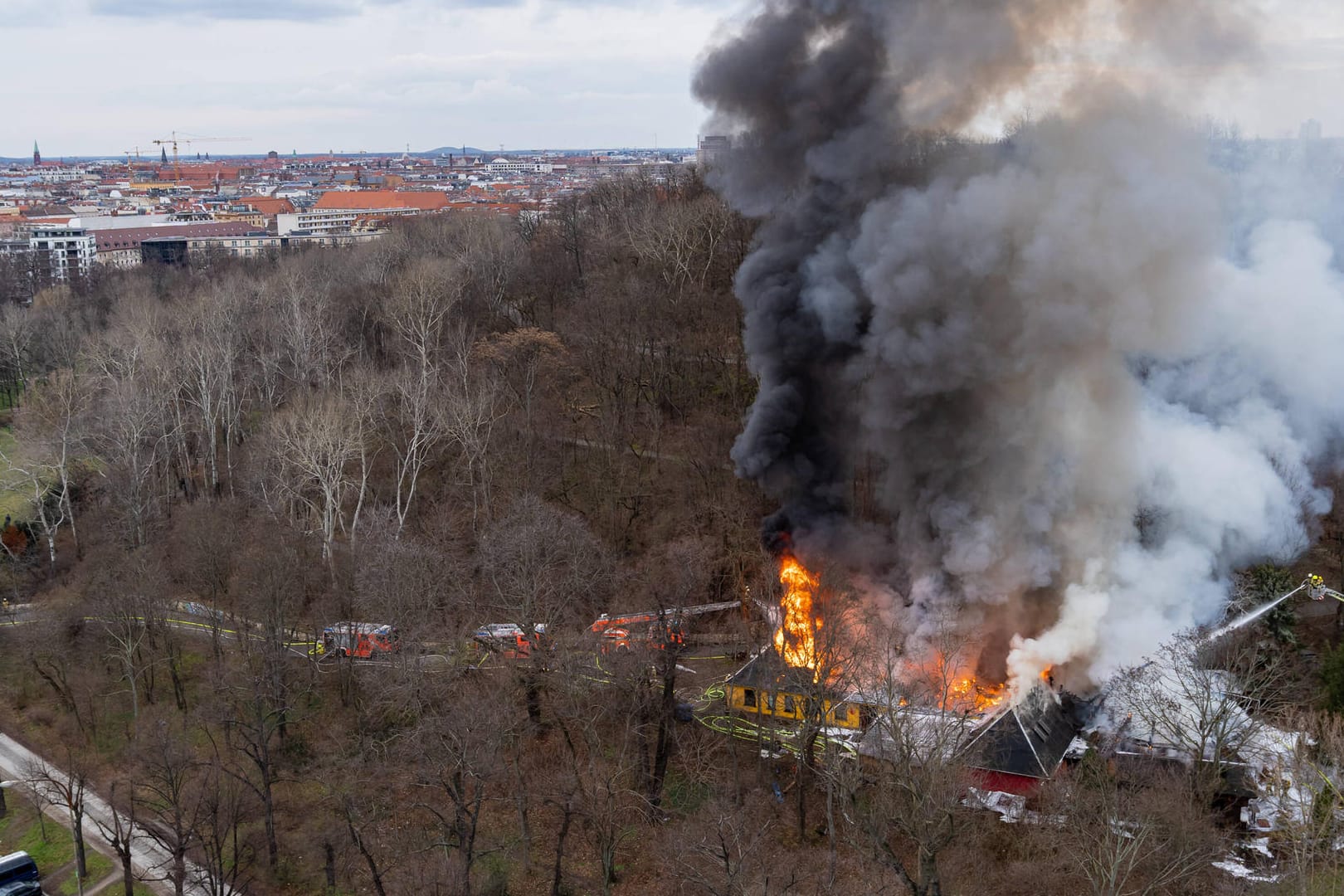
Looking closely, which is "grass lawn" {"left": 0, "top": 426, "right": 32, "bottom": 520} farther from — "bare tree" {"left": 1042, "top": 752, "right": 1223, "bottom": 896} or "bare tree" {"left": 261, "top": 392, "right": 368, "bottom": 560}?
"bare tree" {"left": 1042, "top": 752, "right": 1223, "bottom": 896}

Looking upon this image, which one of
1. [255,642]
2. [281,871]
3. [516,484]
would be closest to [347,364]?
[516,484]

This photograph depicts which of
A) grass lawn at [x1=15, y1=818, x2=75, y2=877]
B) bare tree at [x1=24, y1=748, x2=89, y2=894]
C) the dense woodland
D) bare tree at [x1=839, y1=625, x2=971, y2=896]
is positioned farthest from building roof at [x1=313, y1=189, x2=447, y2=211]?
bare tree at [x1=839, y1=625, x2=971, y2=896]

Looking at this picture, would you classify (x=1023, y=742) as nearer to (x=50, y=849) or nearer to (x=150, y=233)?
(x=50, y=849)

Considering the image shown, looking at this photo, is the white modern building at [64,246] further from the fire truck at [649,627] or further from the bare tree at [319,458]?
the fire truck at [649,627]

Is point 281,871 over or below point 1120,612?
below

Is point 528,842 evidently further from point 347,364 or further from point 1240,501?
point 347,364

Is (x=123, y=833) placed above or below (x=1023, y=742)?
below

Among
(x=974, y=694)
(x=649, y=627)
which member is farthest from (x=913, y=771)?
(x=649, y=627)
